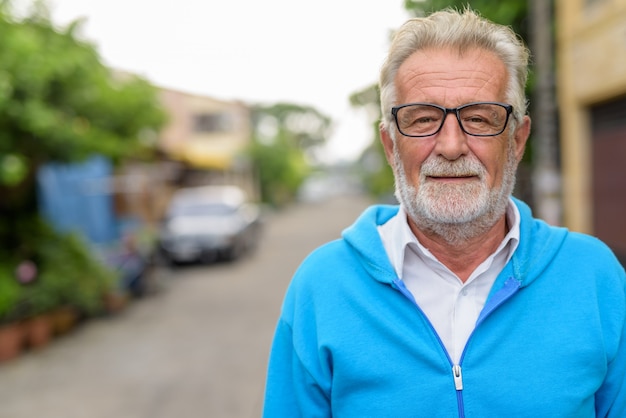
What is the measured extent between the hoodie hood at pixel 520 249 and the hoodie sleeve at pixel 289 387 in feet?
0.99

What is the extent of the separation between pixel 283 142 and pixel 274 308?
32.2m

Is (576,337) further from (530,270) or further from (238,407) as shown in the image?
(238,407)

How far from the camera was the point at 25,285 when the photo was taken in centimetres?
696

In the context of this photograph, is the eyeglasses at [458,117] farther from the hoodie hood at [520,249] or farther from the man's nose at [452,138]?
the hoodie hood at [520,249]

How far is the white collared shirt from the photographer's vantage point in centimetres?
149

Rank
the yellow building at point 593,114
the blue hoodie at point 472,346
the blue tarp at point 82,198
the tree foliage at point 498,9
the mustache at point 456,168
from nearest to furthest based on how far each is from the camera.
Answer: the blue hoodie at point 472,346
the mustache at point 456,168
the yellow building at point 593,114
the tree foliage at point 498,9
the blue tarp at point 82,198

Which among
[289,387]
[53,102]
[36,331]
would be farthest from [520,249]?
[53,102]

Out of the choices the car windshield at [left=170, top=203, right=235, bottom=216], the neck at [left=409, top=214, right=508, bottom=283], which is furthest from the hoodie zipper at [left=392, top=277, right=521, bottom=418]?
the car windshield at [left=170, top=203, right=235, bottom=216]

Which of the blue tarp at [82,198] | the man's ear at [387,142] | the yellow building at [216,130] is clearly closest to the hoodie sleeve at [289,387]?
the man's ear at [387,142]

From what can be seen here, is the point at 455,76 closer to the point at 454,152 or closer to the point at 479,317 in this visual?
the point at 454,152

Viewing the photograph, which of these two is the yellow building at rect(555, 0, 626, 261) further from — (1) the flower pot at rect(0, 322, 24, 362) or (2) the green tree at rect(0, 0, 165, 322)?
(1) the flower pot at rect(0, 322, 24, 362)

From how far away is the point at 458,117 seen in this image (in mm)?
1478

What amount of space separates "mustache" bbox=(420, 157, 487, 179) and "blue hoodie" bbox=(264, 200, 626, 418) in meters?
0.26

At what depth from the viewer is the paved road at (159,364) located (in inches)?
191
